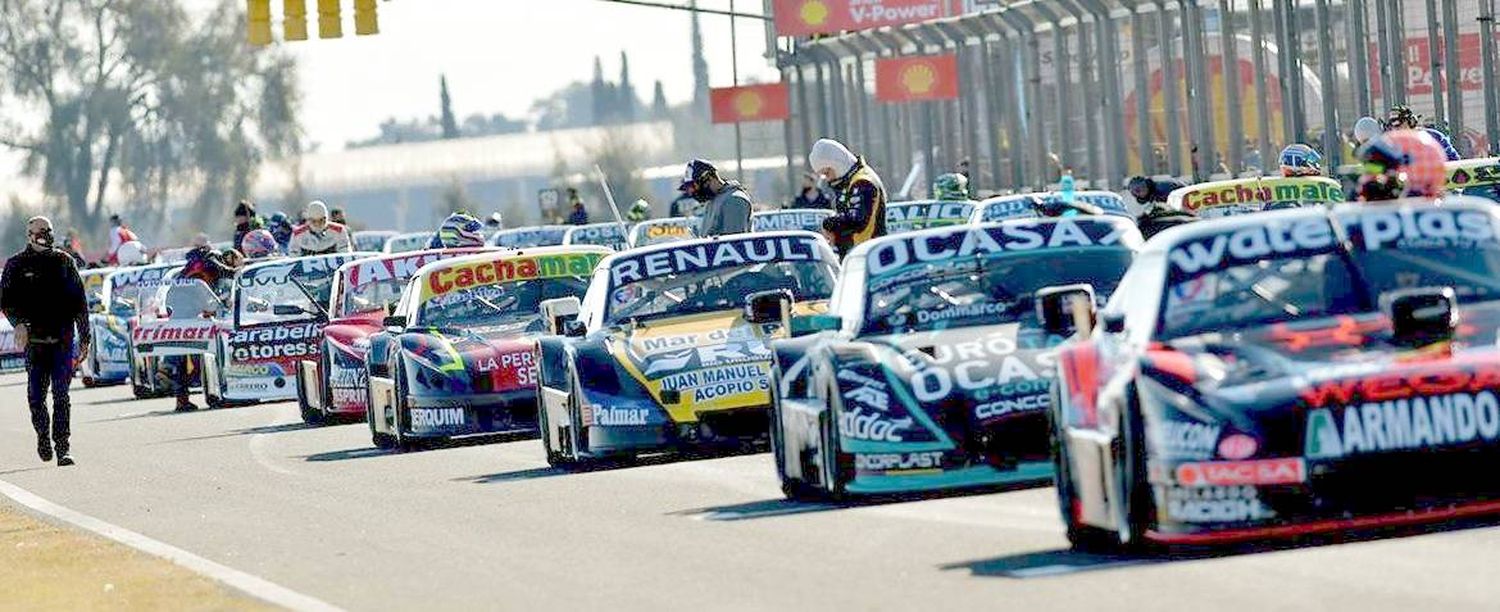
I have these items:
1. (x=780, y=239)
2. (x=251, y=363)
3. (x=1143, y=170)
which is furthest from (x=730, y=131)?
(x=780, y=239)

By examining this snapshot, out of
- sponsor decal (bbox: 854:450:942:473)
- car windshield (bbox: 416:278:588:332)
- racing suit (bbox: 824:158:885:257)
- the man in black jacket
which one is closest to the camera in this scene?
sponsor decal (bbox: 854:450:942:473)

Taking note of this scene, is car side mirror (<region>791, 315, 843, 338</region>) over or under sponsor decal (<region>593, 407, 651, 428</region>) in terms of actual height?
over

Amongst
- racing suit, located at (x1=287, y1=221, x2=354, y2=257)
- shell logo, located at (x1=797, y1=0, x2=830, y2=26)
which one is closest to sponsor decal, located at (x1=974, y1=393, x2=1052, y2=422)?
racing suit, located at (x1=287, y1=221, x2=354, y2=257)

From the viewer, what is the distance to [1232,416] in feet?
35.1

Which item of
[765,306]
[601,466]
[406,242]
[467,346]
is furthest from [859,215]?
[406,242]

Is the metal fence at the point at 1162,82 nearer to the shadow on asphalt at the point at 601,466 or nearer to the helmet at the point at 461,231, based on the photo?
the helmet at the point at 461,231

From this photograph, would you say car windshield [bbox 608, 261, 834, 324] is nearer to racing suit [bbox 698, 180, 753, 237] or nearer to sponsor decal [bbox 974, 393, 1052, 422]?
racing suit [bbox 698, 180, 753, 237]

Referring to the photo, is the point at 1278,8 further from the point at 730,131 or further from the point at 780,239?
the point at 730,131

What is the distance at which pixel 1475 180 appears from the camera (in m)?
22.5

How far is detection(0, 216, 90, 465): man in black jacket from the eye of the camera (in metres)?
23.4

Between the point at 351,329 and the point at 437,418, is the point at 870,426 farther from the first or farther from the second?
the point at 351,329

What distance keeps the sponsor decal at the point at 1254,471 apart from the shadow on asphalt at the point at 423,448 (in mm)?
11756

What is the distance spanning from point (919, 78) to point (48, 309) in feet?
113

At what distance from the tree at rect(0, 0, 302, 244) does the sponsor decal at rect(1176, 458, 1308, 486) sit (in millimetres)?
87466
